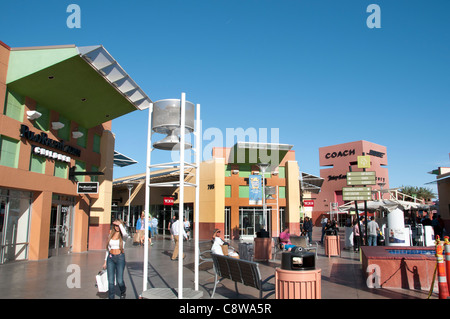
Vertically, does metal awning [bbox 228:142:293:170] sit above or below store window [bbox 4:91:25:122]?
above

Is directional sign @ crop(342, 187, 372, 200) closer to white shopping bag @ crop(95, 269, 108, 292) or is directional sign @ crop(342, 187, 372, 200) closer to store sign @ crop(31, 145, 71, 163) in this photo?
white shopping bag @ crop(95, 269, 108, 292)

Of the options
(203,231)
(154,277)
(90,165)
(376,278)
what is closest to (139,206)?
(203,231)

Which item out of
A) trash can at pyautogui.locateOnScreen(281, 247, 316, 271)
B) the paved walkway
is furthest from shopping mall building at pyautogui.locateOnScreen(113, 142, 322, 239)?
trash can at pyautogui.locateOnScreen(281, 247, 316, 271)

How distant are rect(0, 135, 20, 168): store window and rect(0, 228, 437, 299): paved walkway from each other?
11.2 feet

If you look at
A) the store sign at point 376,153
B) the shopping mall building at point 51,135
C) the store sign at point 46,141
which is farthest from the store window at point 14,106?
the store sign at point 376,153

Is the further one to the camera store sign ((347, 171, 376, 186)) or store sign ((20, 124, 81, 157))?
store sign ((347, 171, 376, 186))

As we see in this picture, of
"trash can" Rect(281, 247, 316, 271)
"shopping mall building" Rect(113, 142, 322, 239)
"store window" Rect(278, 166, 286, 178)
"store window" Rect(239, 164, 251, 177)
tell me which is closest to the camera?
"trash can" Rect(281, 247, 316, 271)

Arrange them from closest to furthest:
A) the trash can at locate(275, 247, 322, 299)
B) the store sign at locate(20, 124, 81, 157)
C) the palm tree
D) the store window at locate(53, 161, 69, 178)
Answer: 1. the trash can at locate(275, 247, 322, 299)
2. the store sign at locate(20, 124, 81, 157)
3. the store window at locate(53, 161, 69, 178)
4. the palm tree

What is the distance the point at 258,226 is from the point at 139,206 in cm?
1299

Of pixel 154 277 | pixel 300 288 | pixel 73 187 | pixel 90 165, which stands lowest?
pixel 154 277

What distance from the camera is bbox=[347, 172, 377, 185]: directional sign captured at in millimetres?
14344

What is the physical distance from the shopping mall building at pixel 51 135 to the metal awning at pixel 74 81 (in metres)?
0.03
